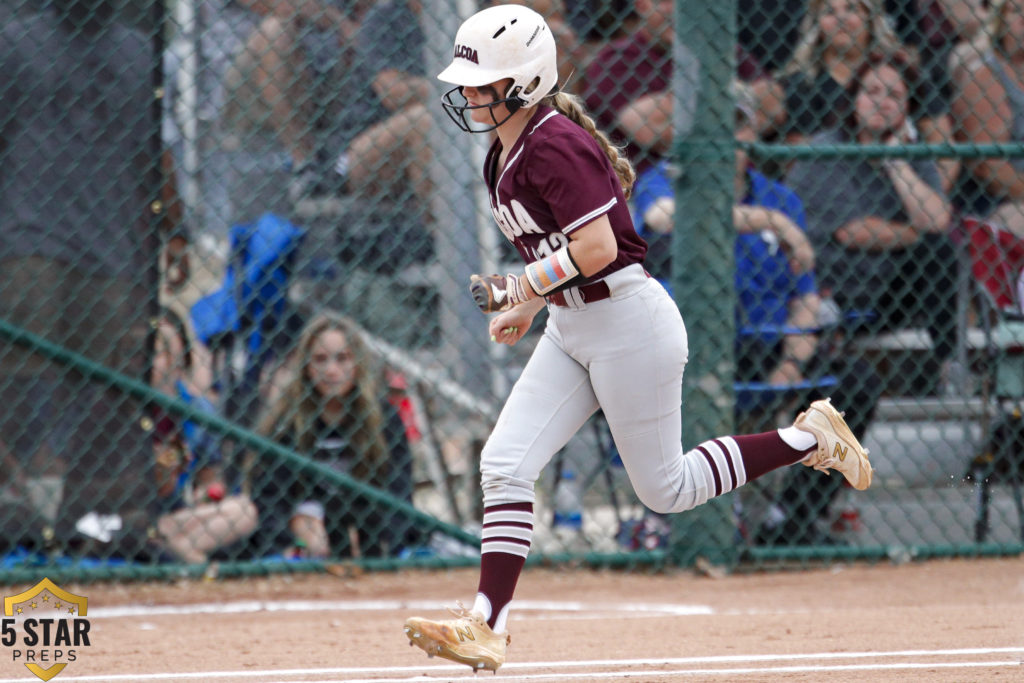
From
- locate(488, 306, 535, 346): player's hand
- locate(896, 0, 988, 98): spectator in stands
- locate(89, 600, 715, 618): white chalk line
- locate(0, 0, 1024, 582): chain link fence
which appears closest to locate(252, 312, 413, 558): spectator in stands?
locate(0, 0, 1024, 582): chain link fence

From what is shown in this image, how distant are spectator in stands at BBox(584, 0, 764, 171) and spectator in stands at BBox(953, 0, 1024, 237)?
1373 millimetres

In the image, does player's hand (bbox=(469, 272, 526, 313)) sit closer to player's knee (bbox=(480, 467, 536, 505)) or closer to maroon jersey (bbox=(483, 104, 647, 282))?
maroon jersey (bbox=(483, 104, 647, 282))

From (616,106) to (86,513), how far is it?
9.41 feet

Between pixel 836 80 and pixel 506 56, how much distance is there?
3.03 meters

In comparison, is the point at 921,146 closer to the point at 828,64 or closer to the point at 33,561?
the point at 828,64

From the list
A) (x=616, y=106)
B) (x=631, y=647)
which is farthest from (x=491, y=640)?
(x=616, y=106)

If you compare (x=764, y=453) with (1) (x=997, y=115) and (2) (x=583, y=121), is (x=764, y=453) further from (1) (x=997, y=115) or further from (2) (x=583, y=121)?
(1) (x=997, y=115)

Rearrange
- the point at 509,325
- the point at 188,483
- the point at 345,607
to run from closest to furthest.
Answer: the point at 509,325, the point at 345,607, the point at 188,483

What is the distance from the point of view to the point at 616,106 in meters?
5.61

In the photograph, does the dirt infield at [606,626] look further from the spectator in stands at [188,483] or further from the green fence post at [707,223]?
the green fence post at [707,223]

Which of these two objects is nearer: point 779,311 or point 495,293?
point 495,293

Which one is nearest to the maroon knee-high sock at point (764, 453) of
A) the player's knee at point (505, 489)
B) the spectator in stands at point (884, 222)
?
the player's knee at point (505, 489)

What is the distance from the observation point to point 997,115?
5738 mm

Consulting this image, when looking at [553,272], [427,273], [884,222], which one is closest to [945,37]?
[884,222]
